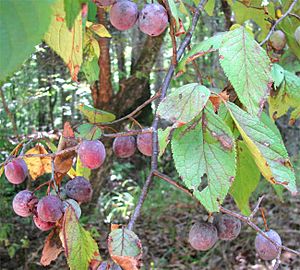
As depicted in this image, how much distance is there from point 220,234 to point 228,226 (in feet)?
0.09

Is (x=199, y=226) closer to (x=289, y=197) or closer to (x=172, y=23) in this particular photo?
(x=172, y=23)

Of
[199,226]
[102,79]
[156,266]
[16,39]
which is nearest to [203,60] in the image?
[102,79]

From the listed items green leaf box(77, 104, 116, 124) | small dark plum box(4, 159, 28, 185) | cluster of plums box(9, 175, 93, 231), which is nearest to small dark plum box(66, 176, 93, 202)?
cluster of plums box(9, 175, 93, 231)

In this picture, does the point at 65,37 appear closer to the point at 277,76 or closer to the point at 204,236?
the point at 204,236

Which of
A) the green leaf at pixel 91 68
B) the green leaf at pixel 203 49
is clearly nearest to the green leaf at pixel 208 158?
the green leaf at pixel 203 49

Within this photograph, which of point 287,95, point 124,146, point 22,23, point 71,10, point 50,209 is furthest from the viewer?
point 287,95

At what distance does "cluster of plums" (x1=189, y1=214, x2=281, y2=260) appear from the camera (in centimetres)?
86

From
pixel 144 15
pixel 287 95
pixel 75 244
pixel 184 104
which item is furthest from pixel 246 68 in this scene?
pixel 287 95

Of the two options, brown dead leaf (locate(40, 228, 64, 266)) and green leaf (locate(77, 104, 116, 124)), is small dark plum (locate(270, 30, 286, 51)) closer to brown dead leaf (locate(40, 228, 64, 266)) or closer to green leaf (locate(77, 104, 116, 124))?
Result: green leaf (locate(77, 104, 116, 124))

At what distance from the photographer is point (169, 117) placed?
618 millimetres

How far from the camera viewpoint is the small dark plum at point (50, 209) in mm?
732

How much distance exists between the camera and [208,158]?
619mm

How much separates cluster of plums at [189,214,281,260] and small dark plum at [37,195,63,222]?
0.26 meters

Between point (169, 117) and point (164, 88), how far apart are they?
0.14 m
